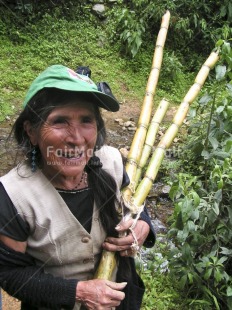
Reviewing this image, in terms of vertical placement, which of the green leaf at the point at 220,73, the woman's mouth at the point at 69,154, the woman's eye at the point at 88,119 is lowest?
the woman's mouth at the point at 69,154

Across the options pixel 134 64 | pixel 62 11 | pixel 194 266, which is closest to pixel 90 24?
pixel 62 11

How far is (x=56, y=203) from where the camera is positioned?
55.1 inches

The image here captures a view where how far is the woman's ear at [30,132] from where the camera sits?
1.45 meters

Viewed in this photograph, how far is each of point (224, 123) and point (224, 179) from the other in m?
0.74

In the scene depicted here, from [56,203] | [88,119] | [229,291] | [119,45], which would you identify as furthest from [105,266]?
[119,45]

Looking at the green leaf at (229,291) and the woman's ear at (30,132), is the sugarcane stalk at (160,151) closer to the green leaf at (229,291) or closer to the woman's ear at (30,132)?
the woman's ear at (30,132)

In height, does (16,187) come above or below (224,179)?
above

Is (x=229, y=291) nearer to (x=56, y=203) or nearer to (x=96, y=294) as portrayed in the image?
(x=96, y=294)

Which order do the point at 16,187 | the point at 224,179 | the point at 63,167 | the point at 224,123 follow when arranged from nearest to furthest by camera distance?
the point at 16,187, the point at 63,167, the point at 224,179, the point at 224,123

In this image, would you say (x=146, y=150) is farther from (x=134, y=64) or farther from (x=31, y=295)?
(x=134, y=64)

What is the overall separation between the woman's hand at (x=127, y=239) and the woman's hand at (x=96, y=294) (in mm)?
175

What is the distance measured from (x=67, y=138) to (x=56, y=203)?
240 millimetres

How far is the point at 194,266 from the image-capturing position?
98.1 inches

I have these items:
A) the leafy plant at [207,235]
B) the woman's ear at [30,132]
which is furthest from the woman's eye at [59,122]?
the leafy plant at [207,235]
